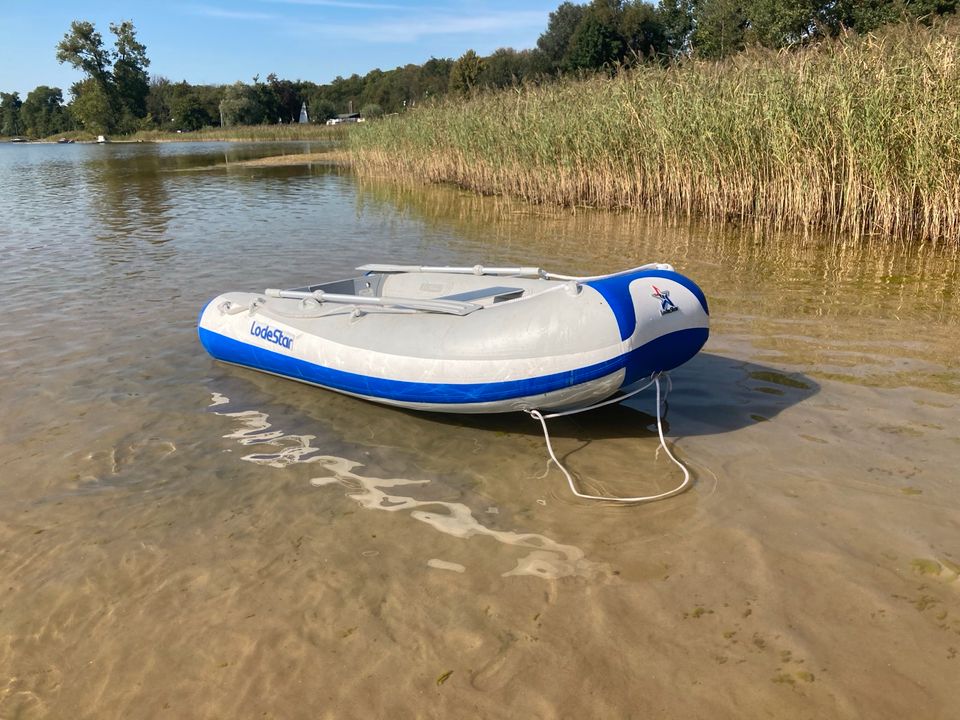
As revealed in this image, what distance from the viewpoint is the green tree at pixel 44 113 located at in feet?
302

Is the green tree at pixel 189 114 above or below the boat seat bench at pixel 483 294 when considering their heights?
above

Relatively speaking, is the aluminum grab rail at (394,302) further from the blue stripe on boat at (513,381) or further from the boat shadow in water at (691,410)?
the boat shadow in water at (691,410)

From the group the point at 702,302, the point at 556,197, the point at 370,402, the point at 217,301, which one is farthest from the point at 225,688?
the point at 556,197

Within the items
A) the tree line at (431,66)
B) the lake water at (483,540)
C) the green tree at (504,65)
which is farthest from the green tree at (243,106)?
the lake water at (483,540)

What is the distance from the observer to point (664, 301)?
366 centimetres

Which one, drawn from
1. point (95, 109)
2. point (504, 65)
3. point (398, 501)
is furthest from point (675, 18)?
point (95, 109)

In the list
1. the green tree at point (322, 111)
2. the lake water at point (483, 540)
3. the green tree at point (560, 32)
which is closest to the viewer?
the lake water at point (483, 540)

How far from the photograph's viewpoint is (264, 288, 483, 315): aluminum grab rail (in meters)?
4.02

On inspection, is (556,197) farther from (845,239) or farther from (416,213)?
(845,239)

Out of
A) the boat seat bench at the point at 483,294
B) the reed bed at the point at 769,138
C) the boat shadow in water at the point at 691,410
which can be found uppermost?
the reed bed at the point at 769,138

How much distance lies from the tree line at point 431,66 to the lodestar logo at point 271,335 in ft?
28.8

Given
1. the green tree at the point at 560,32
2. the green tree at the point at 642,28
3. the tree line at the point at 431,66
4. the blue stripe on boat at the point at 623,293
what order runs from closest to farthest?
the blue stripe on boat at the point at 623,293, the tree line at the point at 431,66, the green tree at the point at 642,28, the green tree at the point at 560,32

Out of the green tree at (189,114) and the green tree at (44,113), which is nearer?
the green tree at (189,114)

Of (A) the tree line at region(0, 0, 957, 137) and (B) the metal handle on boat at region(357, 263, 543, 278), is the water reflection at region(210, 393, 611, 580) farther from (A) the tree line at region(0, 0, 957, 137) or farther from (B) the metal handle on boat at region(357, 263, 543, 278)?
(A) the tree line at region(0, 0, 957, 137)
